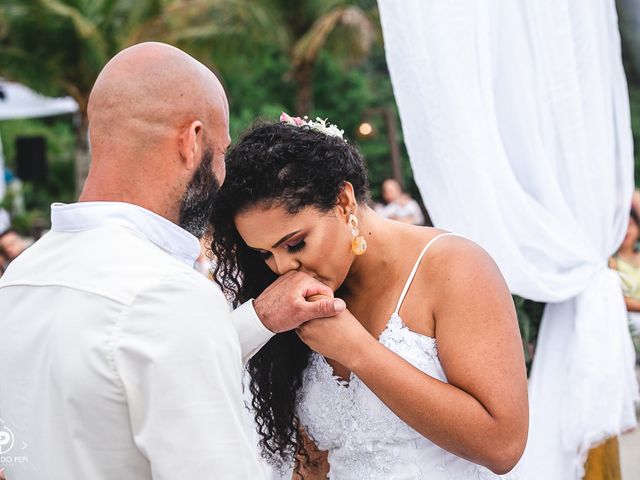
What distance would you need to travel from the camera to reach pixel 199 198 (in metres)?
1.66

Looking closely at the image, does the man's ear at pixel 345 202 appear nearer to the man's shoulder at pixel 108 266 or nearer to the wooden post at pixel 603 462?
the man's shoulder at pixel 108 266

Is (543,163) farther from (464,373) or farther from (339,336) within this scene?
(339,336)

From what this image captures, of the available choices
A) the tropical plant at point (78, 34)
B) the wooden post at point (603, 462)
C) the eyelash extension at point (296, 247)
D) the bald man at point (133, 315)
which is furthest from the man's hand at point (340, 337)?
the tropical plant at point (78, 34)

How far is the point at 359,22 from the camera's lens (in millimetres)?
17578

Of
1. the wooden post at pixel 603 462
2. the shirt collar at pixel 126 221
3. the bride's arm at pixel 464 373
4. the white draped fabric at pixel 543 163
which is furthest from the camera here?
the wooden post at pixel 603 462

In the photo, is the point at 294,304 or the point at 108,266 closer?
the point at 108,266

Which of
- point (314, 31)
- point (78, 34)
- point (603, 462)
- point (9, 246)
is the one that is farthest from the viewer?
point (314, 31)

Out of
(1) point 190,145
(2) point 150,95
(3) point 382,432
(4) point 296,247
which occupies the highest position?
(2) point 150,95

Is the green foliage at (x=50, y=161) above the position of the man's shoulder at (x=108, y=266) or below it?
below

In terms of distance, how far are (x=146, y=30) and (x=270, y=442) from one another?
1410 cm

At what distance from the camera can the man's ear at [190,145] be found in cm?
161

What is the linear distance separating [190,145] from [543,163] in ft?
5.93

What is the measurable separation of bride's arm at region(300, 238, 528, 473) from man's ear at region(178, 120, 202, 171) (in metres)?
0.63

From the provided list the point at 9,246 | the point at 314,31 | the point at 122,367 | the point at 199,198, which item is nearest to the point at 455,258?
the point at 199,198
